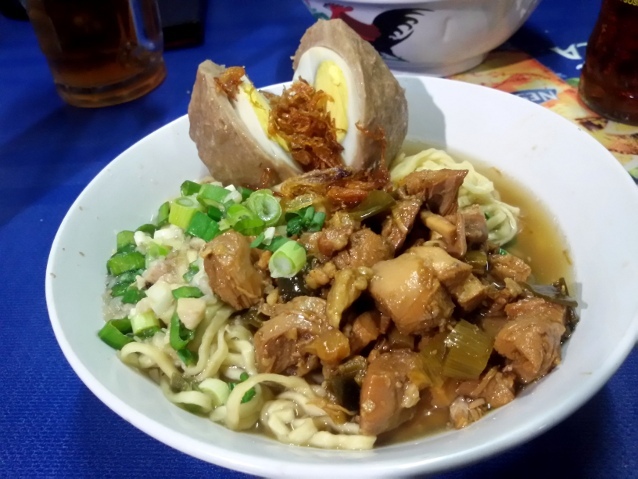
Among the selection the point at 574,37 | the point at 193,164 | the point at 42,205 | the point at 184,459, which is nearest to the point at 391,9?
the point at 193,164

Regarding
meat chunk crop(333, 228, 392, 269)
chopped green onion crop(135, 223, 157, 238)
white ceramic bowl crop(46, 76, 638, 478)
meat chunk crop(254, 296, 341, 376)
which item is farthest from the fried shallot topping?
meat chunk crop(254, 296, 341, 376)

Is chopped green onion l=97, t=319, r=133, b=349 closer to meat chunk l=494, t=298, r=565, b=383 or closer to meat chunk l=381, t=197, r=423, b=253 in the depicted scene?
meat chunk l=381, t=197, r=423, b=253

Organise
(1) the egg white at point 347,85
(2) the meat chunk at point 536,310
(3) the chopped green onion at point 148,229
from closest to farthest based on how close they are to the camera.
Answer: (2) the meat chunk at point 536,310 → (1) the egg white at point 347,85 → (3) the chopped green onion at point 148,229

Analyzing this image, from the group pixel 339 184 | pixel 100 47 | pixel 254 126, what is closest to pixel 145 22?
pixel 100 47

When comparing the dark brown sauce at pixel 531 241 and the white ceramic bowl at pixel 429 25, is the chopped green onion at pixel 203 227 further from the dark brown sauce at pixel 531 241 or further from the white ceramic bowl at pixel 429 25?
the white ceramic bowl at pixel 429 25

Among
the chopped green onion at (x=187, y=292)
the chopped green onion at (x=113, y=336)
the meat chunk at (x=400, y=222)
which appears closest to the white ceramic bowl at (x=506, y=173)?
the chopped green onion at (x=113, y=336)

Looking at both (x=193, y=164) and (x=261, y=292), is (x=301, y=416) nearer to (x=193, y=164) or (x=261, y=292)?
(x=261, y=292)
